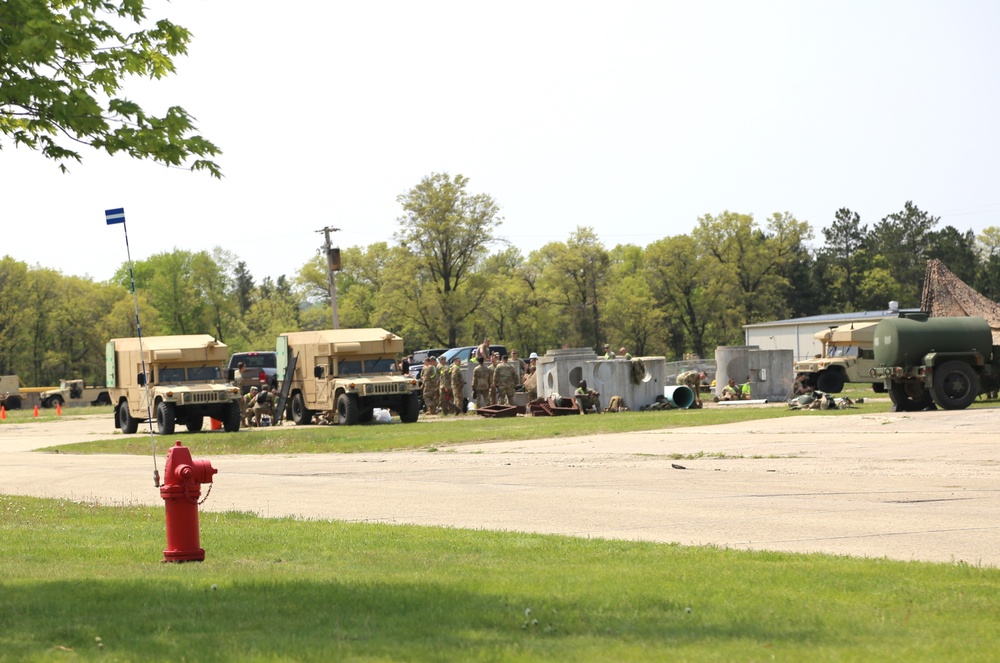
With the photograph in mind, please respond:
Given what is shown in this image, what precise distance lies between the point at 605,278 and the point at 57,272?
44.0 meters

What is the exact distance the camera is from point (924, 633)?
6.65m

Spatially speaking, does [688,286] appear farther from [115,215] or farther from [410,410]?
[115,215]

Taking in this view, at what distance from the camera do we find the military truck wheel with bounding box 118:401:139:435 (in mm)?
38125

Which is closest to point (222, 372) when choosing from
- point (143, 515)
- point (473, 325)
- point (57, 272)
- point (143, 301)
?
point (143, 515)

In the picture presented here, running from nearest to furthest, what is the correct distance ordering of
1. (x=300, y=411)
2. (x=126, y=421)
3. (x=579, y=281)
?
(x=126, y=421), (x=300, y=411), (x=579, y=281)

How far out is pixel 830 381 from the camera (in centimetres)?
4122

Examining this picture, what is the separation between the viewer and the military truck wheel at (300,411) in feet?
127

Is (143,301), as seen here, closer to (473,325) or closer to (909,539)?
(473,325)

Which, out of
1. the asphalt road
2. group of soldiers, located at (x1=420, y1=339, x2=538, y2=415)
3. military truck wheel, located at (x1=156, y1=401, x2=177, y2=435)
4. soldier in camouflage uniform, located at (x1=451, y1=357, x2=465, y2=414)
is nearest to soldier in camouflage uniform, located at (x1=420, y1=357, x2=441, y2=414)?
group of soldiers, located at (x1=420, y1=339, x2=538, y2=415)

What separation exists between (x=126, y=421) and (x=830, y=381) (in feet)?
69.3

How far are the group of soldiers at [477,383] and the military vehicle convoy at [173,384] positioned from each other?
6.84m

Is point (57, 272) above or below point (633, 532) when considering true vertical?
above

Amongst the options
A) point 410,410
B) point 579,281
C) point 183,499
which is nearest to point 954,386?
point 410,410

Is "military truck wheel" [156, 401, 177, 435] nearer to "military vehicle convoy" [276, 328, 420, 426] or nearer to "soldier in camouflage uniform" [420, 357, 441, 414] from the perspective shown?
"military vehicle convoy" [276, 328, 420, 426]
